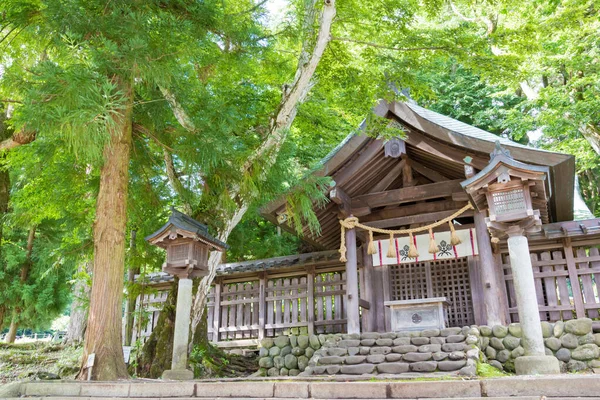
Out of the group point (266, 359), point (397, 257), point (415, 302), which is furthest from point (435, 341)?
point (266, 359)

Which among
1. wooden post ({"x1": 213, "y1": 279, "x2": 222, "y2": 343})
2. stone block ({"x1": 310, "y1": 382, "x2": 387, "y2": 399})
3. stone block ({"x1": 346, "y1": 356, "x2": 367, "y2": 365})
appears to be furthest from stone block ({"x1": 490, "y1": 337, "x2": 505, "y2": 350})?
wooden post ({"x1": 213, "y1": 279, "x2": 222, "y2": 343})

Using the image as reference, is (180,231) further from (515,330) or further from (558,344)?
(558,344)

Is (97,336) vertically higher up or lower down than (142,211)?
lower down

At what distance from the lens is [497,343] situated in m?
7.81

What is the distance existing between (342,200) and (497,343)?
12.8ft

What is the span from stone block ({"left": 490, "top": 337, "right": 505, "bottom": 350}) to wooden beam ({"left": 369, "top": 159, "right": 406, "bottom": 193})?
404 cm

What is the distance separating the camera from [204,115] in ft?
24.9

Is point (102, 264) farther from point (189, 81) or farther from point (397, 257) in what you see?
point (397, 257)

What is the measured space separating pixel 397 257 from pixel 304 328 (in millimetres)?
2919

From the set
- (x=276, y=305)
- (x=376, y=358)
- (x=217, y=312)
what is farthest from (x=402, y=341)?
(x=217, y=312)

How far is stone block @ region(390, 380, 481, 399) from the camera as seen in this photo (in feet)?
12.6

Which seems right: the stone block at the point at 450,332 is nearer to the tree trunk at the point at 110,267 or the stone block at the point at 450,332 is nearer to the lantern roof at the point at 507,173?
the lantern roof at the point at 507,173

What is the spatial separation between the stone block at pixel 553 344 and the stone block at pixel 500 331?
71 cm

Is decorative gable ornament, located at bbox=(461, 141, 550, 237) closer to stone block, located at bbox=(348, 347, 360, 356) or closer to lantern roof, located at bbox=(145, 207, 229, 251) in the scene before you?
stone block, located at bbox=(348, 347, 360, 356)
